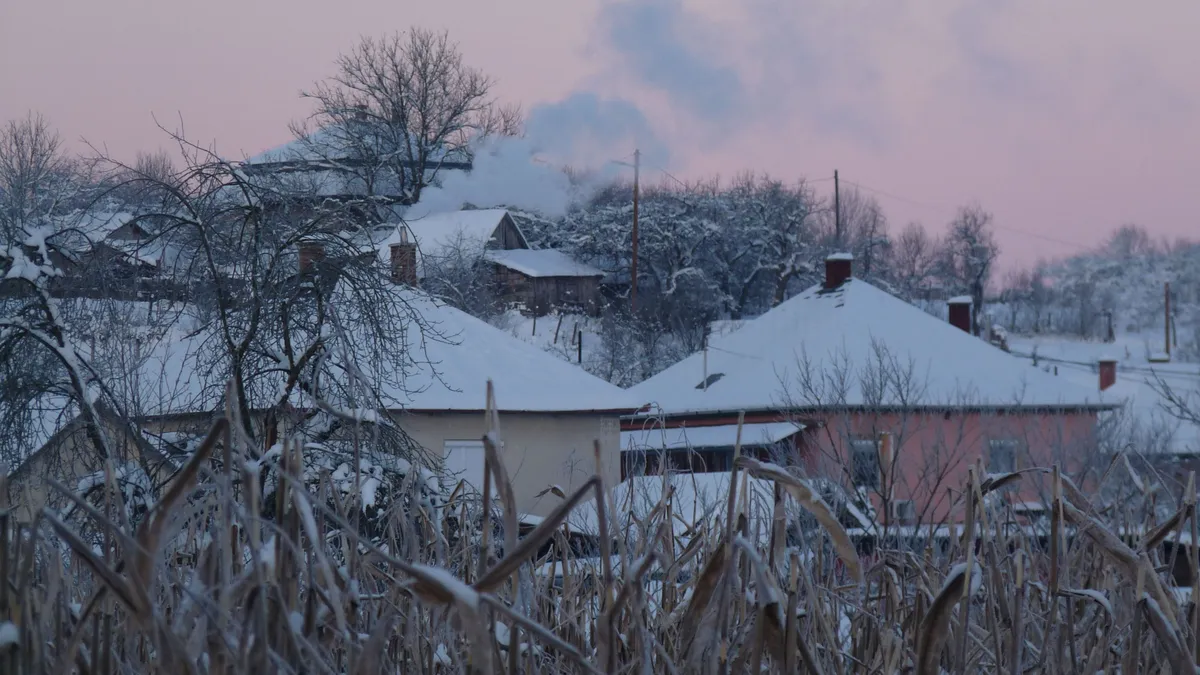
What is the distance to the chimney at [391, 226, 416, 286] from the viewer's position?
38.1ft


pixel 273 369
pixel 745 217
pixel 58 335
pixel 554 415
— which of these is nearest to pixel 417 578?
pixel 273 369

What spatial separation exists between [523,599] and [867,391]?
24.2m

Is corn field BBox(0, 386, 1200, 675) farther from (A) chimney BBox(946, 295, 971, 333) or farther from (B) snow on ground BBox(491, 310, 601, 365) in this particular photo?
(B) snow on ground BBox(491, 310, 601, 365)

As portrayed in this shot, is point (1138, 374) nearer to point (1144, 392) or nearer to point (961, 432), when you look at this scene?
point (1144, 392)

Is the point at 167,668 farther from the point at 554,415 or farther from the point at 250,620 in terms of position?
the point at 554,415

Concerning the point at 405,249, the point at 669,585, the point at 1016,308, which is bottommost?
the point at 669,585

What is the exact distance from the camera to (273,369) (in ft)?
34.3

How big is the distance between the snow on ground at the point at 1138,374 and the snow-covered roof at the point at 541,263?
17.9 meters

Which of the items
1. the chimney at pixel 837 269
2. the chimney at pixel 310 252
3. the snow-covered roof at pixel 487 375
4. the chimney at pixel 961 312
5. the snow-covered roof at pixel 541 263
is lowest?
the snow-covered roof at pixel 487 375

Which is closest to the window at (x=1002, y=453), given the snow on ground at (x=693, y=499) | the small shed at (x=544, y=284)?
the snow on ground at (x=693, y=499)

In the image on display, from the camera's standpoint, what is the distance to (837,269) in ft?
→ 95.2

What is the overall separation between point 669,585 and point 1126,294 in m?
83.2

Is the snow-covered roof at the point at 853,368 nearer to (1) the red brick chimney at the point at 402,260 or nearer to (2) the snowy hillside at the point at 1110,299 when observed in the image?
(1) the red brick chimney at the point at 402,260

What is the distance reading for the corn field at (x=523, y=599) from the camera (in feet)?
2.96
